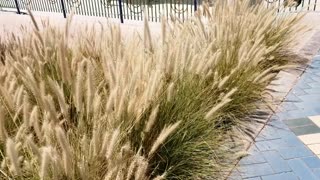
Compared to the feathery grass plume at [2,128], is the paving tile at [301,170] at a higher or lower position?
lower

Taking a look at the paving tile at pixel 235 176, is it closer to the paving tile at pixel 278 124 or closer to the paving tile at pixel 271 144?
the paving tile at pixel 271 144

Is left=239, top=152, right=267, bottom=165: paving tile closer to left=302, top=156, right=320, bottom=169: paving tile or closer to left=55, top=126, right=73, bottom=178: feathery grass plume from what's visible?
left=302, top=156, right=320, bottom=169: paving tile

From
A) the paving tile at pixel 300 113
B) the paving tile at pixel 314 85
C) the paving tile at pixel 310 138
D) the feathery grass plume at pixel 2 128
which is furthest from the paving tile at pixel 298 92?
the feathery grass plume at pixel 2 128

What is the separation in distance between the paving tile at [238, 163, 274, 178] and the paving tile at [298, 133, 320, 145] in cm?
56

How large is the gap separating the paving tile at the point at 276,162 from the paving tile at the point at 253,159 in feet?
0.14

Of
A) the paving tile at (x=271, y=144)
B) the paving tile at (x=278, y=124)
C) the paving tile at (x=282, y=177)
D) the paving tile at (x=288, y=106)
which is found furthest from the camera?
the paving tile at (x=288, y=106)

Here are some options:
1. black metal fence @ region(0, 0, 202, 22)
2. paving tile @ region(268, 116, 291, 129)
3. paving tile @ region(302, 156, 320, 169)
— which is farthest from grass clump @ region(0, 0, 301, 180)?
black metal fence @ region(0, 0, 202, 22)

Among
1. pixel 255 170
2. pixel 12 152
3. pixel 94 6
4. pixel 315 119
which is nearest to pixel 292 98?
pixel 315 119

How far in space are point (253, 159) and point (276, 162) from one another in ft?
0.61

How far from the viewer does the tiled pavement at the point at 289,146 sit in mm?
2715

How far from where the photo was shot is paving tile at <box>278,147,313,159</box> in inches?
115

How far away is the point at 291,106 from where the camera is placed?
149 inches

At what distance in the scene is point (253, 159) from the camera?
9.46 feet

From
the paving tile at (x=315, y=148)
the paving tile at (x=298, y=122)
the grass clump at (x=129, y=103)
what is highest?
the grass clump at (x=129, y=103)
